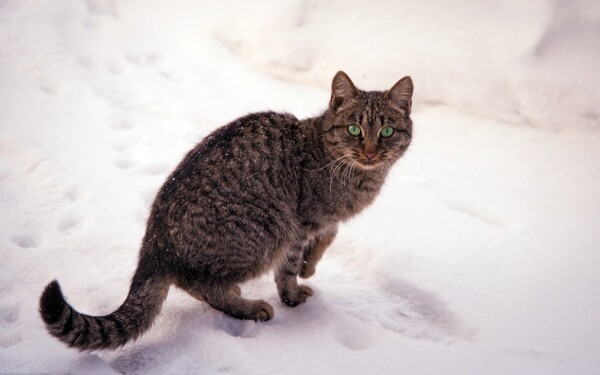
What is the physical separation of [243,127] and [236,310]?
3.29ft

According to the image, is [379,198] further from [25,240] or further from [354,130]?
[25,240]

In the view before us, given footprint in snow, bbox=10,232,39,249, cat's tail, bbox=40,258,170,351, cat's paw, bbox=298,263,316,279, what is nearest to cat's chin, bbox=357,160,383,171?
cat's paw, bbox=298,263,316,279

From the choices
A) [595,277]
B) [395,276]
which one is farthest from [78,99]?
[595,277]

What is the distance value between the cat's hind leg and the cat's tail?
0.68ft

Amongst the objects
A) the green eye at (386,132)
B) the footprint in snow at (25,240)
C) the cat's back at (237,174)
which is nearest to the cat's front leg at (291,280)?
the cat's back at (237,174)

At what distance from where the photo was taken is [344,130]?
324cm

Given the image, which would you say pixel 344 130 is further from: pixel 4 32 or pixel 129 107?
pixel 4 32

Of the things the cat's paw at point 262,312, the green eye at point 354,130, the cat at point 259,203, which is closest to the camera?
the cat at point 259,203

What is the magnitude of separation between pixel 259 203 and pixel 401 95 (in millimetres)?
1043

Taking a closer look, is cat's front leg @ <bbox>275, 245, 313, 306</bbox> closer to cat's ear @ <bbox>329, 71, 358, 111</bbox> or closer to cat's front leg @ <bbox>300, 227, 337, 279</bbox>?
cat's front leg @ <bbox>300, 227, 337, 279</bbox>

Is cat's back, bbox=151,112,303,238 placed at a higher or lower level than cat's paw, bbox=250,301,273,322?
higher

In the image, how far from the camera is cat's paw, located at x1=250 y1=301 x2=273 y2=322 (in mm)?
3111

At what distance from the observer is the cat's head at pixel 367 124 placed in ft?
10.5

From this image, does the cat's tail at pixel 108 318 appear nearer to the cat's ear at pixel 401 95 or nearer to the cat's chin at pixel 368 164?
the cat's chin at pixel 368 164
